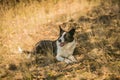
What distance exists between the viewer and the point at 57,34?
738 cm

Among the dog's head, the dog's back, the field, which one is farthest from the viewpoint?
the dog's back

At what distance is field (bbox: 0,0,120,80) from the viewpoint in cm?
559

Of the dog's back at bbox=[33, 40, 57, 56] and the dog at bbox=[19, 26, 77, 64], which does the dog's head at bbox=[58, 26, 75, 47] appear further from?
the dog's back at bbox=[33, 40, 57, 56]

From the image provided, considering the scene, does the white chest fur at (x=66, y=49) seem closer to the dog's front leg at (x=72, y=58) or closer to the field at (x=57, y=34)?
the dog's front leg at (x=72, y=58)

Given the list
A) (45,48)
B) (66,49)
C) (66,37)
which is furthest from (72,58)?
(45,48)

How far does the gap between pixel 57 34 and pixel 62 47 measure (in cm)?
136

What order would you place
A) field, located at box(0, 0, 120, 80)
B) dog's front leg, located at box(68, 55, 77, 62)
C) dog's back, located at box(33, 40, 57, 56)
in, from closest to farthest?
field, located at box(0, 0, 120, 80), dog's front leg, located at box(68, 55, 77, 62), dog's back, located at box(33, 40, 57, 56)

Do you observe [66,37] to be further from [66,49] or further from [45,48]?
[45,48]

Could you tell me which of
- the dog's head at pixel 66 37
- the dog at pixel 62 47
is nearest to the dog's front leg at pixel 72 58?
the dog at pixel 62 47

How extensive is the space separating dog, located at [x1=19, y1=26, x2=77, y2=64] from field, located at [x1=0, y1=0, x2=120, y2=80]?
0.13 metres

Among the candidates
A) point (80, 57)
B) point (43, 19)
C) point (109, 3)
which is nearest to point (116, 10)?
point (109, 3)

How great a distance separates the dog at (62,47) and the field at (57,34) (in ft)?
0.43

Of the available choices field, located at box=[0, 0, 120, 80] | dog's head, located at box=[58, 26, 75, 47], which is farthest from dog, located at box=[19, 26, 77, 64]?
field, located at box=[0, 0, 120, 80]

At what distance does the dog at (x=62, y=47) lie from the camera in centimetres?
586
